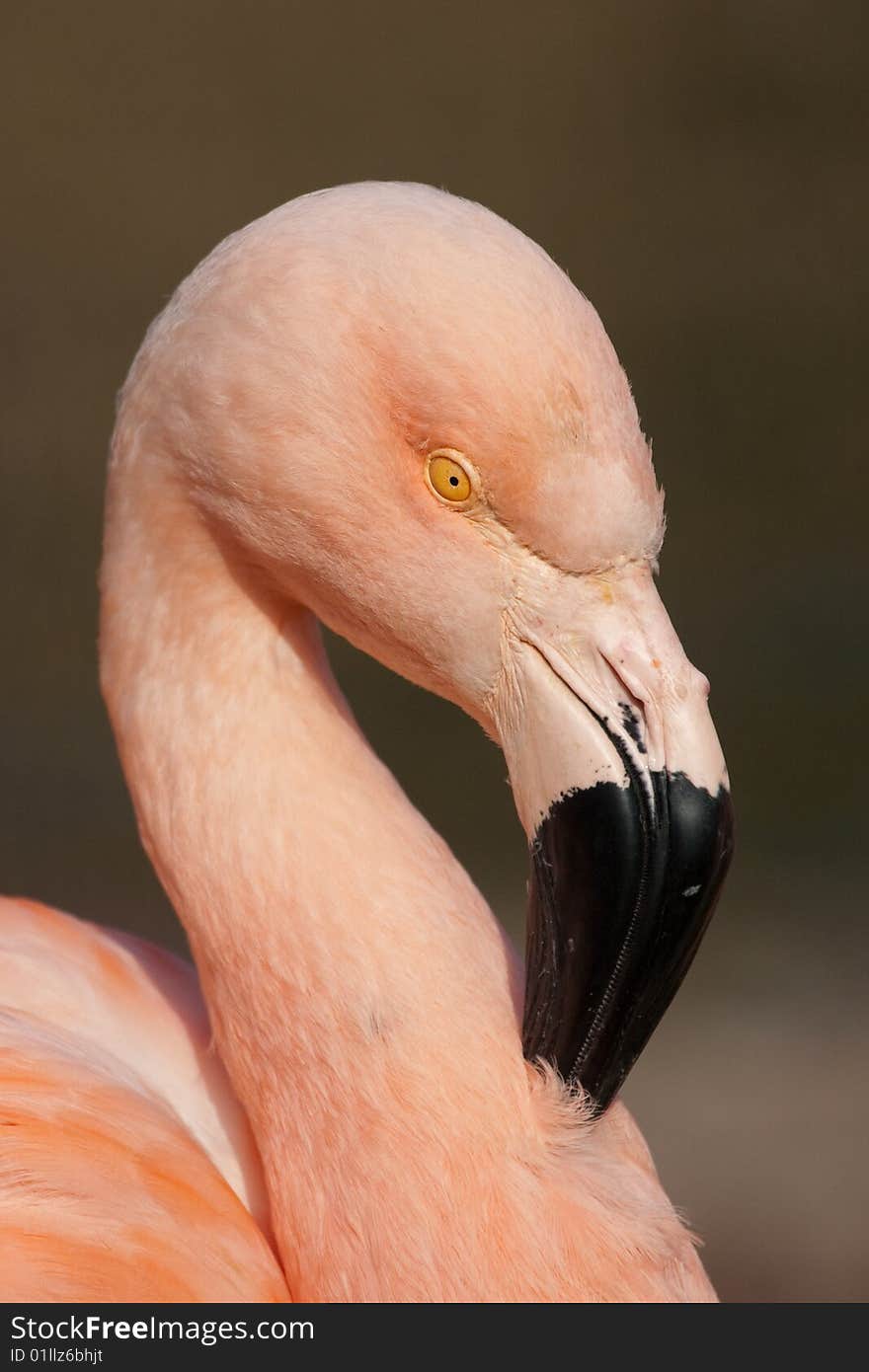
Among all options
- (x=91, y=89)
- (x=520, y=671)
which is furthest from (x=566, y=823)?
(x=91, y=89)

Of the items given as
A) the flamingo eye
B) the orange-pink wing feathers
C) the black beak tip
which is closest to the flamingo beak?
the black beak tip

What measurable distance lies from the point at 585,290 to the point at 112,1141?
5.42 meters

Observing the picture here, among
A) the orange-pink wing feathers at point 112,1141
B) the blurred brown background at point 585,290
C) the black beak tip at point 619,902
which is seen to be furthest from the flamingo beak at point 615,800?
the blurred brown background at point 585,290

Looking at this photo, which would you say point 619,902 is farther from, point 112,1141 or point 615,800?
point 112,1141

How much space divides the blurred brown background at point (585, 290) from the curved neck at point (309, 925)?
2726 mm

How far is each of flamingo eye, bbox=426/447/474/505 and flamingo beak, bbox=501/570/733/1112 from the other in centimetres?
14

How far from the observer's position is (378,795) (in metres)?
1.93

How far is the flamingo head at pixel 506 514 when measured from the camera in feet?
5.17

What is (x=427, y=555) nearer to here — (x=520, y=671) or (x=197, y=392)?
(x=520, y=671)

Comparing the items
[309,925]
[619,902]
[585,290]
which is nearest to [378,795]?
[309,925]

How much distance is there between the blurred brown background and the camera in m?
5.27

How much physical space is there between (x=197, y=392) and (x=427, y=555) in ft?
1.04

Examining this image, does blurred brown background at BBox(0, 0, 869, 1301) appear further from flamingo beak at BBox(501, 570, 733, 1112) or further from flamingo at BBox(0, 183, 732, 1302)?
flamingo beak at BBox(501, 570, 733, 1112)

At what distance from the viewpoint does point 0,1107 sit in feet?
5.92
